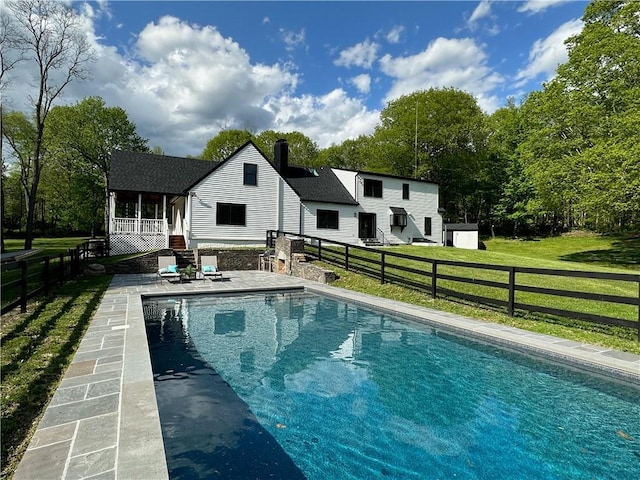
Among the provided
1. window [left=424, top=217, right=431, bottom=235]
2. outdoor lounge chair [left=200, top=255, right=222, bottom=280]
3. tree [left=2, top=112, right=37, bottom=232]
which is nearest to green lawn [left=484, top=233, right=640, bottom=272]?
window [left=424, top=217, right=431, bottom=235]

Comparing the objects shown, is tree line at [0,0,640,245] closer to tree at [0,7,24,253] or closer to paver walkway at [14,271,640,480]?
tree at [0,7,24,253]

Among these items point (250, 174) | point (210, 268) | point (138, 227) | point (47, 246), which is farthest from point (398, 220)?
point (47, 246)

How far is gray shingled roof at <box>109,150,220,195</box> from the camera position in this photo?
1903cm

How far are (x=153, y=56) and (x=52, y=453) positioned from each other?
1925 cm

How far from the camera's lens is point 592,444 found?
11.2 ft

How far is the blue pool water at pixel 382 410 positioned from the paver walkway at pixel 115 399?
400 millimetres

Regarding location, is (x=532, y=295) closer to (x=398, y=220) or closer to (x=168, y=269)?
(x=168, y=269)

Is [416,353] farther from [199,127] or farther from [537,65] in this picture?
[199,127]

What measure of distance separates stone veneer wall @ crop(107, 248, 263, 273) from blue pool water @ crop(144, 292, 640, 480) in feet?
33.6

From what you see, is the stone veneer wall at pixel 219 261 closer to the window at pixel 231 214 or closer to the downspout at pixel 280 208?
the window at pixel 231 214

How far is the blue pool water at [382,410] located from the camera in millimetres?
3055

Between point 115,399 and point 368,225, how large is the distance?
22.3 metres

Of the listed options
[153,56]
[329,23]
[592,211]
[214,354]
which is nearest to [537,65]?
[592,211]

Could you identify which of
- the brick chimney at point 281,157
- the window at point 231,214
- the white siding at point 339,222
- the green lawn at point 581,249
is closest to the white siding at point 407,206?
the white siding at point 339,222
